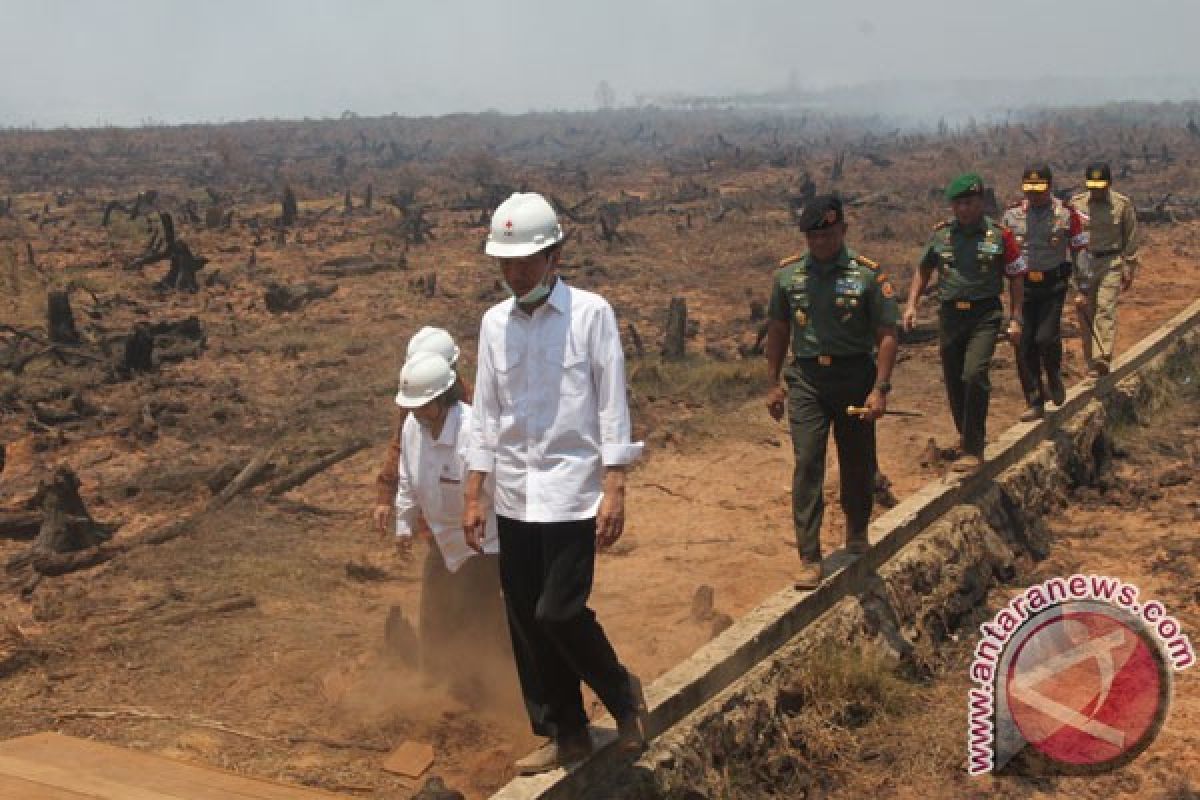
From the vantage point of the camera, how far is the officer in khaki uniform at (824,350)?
222 inches

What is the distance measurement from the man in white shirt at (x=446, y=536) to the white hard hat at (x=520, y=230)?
1.37 meters

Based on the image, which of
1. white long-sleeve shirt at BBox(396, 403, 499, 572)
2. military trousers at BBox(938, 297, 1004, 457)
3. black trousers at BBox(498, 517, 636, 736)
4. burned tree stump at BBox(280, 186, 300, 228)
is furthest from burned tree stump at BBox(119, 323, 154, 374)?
burned tree stump at BBox(280, 186, 300, 228)

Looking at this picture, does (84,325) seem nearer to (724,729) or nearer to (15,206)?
(724,729)

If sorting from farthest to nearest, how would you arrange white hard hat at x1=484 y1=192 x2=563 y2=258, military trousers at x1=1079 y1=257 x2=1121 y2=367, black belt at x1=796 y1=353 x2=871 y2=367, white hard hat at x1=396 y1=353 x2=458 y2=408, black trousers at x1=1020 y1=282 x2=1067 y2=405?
1. military trousers at x1=1079 y1=257 x2=1121 y2=367
2. black trousers at x1=1020 y1=282 x2=1067 y2=405
3. black belt at x1=796 y1=353 x2=871 y2=367
4. white hard hat at x1=396 y1=353 x2=458 y2=408
5. white hard hat at x1=484 y1=192 x2=563 y2=258

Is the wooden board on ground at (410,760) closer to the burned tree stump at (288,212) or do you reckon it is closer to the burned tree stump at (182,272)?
the burned tree stump at (182,272)

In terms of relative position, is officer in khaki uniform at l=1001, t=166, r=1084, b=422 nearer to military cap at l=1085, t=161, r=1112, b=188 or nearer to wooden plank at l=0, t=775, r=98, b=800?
military cap at l=1085, t=161, r=1112, b=188

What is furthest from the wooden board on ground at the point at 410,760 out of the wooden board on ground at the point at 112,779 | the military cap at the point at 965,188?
the military cap at the point at 965,188

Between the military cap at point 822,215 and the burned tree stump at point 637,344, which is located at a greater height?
the military cap at point 822,215

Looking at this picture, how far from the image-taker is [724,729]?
16.1ft

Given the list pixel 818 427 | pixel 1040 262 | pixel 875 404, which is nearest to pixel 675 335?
pixel 1040 262

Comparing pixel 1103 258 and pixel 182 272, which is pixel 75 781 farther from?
pixel 182 272

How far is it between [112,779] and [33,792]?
253mm

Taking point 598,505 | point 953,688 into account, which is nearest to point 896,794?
point 953,688

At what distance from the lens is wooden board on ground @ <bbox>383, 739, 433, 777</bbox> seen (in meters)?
5.04
